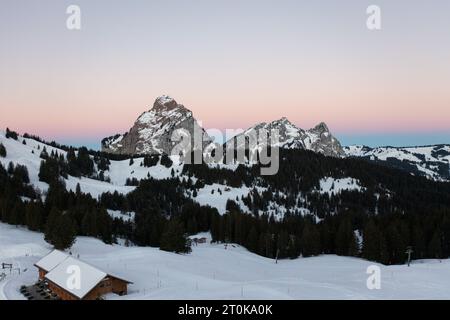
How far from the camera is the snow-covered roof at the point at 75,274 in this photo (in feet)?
143

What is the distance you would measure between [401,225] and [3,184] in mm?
123814

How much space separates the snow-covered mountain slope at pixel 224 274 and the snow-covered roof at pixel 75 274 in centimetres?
279

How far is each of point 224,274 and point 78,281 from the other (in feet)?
105

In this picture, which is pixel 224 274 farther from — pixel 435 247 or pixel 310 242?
pixel 435 247

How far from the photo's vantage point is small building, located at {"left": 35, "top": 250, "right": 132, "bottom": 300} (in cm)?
4375

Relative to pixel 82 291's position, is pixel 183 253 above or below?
below

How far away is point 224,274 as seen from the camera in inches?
2820

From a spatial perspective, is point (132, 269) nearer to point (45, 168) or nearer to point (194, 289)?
point (194, 289)

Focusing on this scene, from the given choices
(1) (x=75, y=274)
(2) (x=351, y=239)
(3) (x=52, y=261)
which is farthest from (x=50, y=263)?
(2) (x=351, y=239)

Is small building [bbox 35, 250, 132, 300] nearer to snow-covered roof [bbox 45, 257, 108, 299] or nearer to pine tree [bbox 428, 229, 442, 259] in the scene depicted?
snow-covered roof [bbox 45, 257, 108, 299]

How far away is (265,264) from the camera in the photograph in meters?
90.2

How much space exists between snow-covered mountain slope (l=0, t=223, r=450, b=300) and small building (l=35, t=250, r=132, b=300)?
4.63 ft
